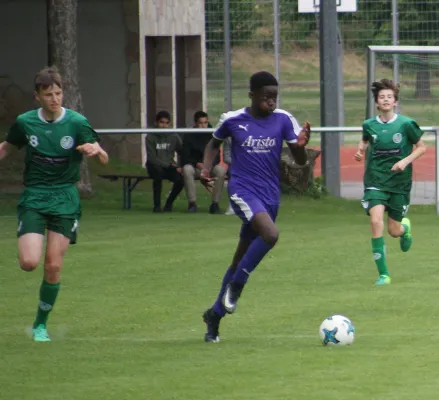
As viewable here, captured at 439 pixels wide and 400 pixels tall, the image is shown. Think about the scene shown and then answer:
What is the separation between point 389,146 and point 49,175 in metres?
4.32

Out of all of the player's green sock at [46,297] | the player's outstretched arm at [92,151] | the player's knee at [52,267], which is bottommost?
the player's green sock at [46,297]

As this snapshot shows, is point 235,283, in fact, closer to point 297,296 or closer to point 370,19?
point 297,296

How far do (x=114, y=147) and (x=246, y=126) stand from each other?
15.5 meters

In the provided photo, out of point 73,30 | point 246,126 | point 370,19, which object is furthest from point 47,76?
point 370,19

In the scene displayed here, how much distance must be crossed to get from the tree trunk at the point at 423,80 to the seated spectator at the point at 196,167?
360 cm

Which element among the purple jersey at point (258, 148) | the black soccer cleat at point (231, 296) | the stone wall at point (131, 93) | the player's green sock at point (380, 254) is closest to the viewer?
the black soccer cleat at point (231, 296)

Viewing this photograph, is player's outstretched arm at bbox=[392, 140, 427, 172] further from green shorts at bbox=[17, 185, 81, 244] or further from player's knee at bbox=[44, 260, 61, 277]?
player's knee at bbox=[44, 260, 61, 277]

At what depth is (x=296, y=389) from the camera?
306 inches

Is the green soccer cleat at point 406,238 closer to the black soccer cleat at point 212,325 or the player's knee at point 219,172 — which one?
the black soccer cleat at point 212,325

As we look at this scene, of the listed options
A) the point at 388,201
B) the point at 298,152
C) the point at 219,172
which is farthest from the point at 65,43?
the point at 298,152

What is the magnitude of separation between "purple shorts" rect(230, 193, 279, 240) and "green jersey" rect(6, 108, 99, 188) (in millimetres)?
1083

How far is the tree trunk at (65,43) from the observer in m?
20.9

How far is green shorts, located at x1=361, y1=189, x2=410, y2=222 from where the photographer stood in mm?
12844

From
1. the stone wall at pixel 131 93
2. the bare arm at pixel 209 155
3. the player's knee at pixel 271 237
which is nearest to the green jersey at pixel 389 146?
the bare arm at pixel 209 155
